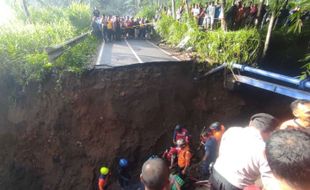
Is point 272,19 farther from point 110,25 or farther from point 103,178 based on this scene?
point 110,25

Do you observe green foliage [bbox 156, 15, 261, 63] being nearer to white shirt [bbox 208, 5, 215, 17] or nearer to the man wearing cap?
white shirt [bbox 208, 5, 215, 17]

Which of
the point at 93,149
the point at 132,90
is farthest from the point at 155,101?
the point at 93,149

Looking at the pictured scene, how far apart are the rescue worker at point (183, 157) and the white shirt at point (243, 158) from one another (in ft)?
7.15

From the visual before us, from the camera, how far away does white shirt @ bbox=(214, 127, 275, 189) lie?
9.27ft

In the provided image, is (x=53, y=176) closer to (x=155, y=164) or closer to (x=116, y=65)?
(x=116, y=65)

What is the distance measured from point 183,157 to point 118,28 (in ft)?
43.2

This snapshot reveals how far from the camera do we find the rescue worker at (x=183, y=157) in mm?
5325

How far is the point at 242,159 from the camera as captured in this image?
2.89m

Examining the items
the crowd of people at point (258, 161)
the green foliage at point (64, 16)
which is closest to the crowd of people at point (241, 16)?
the crowd of people at point (258, 161)

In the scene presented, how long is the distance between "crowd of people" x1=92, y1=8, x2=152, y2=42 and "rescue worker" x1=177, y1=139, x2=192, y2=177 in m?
→ 12.2

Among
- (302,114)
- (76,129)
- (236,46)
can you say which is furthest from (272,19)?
(76,129)

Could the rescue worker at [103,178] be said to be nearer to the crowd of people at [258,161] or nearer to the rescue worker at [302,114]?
the crowd of people at [258,161]

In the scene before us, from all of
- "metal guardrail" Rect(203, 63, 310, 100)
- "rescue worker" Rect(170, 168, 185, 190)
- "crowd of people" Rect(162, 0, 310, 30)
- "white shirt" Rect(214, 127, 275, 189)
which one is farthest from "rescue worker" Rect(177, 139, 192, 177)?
"crowd of people" Rect(162, 0, 310, 30)

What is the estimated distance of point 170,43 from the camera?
13.5 metres
